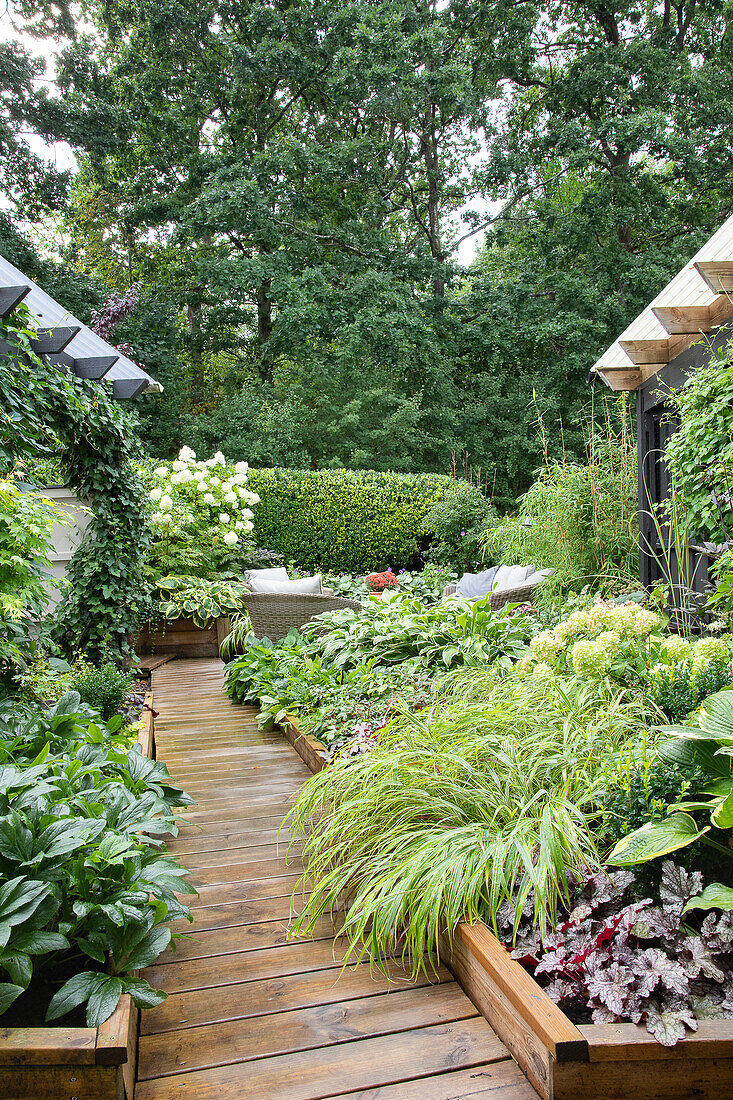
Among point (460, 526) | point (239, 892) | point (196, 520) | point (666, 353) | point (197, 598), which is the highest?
point (666, 353)

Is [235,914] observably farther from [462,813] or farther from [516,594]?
[516,594]

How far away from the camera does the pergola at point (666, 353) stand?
3.90m

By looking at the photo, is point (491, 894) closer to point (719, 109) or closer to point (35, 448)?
point (35, 448)

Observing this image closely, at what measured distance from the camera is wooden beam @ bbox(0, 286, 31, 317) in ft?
9.37

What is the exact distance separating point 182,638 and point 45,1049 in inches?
214

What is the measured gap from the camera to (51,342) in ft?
11.7

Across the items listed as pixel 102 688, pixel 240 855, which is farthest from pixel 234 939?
pixel 102 688

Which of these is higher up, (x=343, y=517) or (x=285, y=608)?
(x=343, y=517)

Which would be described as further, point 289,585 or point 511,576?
point 289,585

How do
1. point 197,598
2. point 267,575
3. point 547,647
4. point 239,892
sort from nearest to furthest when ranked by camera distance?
1. point 239,892
2. point 547,647
3. point 197,598
4. point 267,575

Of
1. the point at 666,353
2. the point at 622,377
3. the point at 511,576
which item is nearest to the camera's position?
the point at 666,353

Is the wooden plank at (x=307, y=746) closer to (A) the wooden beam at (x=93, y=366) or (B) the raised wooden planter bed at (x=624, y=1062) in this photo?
(B) the raised wooden planter bed at (x=624, y=1062)

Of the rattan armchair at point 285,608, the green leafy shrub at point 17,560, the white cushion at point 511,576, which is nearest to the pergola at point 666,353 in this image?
the white cushion at point 511,576

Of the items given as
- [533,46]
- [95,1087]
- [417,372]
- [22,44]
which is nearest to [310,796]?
[95,1087]
